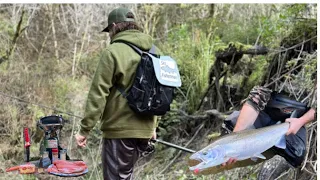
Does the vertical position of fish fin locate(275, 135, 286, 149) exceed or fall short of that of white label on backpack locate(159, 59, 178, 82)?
it falls short

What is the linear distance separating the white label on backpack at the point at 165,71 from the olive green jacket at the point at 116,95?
11 centimetres

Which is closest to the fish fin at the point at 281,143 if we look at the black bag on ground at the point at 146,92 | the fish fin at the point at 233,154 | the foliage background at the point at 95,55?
the fish fin at the point at 233,154

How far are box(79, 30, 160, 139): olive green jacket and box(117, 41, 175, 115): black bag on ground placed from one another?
3 centimetres

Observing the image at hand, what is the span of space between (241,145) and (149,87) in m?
0.65

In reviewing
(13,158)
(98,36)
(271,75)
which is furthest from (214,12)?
(13,158)

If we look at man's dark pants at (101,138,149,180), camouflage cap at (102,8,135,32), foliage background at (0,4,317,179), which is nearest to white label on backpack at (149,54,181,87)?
camouflage cap at (102,8,135,32)

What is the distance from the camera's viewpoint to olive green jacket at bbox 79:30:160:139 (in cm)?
286

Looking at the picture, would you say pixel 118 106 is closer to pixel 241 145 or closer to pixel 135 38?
pixel 135 38

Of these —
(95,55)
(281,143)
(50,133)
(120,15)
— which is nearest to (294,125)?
(281,143)

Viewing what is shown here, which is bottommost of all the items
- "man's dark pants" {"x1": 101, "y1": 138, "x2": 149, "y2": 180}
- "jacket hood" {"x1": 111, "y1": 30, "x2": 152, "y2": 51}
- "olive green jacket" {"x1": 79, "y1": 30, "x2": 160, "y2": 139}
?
"man's dark pants" {"x1": 101, "y1": 138, "x2": 149, "y2": 180}

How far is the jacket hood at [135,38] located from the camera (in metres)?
2.96

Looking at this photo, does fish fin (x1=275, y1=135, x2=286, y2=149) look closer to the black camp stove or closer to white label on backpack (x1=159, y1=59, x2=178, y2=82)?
white label on backpack (x1=159, y1=59, x2=178, y2=82)

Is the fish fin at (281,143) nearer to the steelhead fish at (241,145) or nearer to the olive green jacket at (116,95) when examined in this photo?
the steelhead fish at (241,145)

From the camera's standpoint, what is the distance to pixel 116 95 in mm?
2955
